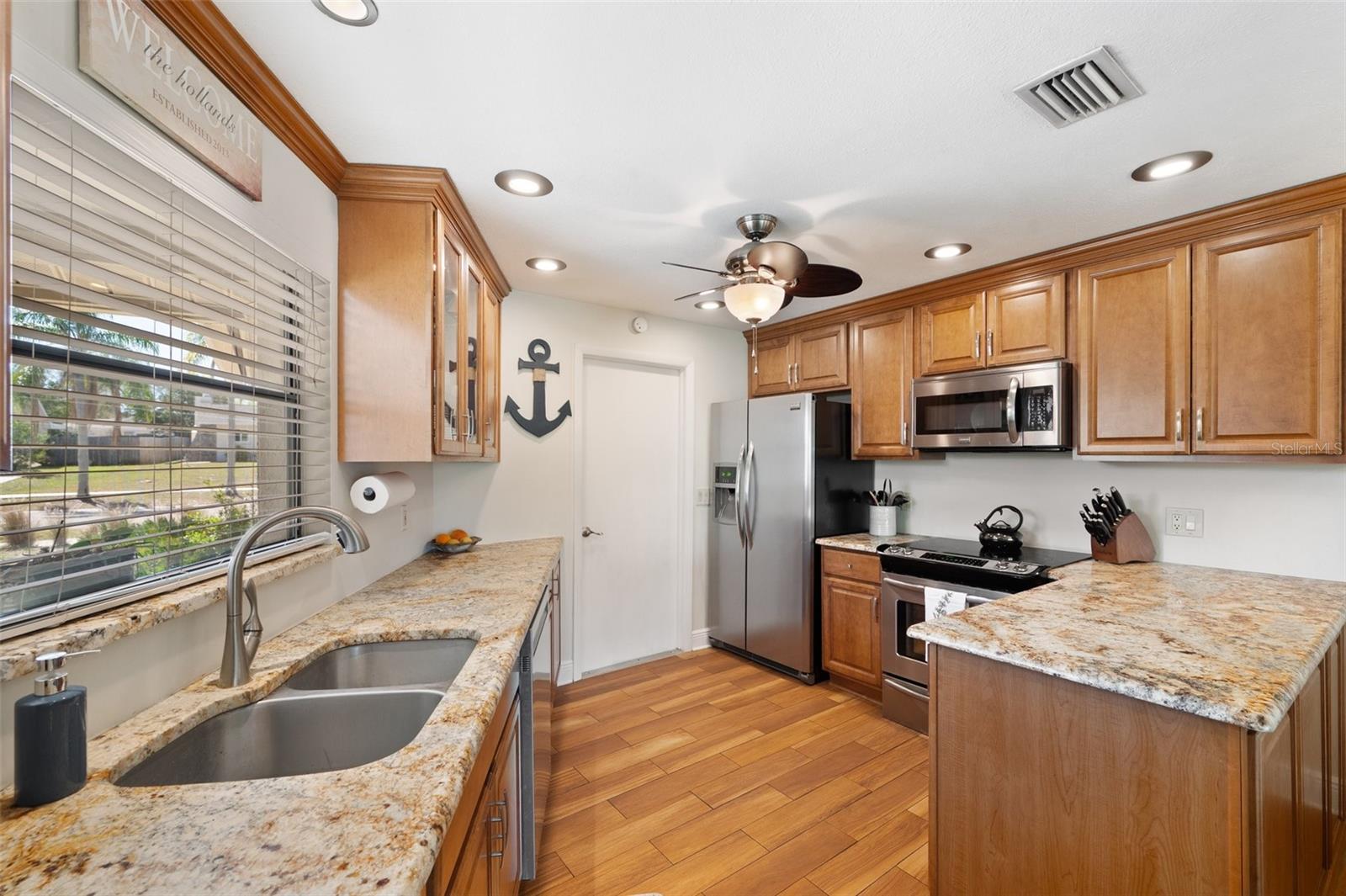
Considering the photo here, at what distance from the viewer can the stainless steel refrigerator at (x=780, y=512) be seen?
3.57 m

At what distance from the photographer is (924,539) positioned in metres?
3.50

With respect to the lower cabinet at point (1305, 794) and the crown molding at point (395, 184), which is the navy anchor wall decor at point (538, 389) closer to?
the crown molding at point (395, 184)

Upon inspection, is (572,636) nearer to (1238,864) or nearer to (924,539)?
(924,539)

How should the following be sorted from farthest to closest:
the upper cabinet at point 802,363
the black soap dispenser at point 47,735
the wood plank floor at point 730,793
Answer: the upper cabinet at point 802,363 < the wood plank floor at point 730,793 < the black soap dispenser at point 47,735

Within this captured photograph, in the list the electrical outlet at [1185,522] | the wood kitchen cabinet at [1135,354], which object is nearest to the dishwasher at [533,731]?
the wood kitchen cabinet at [1135,354]

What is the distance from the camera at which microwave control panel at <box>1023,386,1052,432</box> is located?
272 centimetres

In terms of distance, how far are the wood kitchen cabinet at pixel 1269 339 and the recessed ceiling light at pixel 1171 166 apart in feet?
1.87

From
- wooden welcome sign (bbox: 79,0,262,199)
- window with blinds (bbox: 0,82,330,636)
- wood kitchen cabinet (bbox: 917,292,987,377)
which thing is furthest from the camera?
wood kitchen cabinet (bbox: 917,292,987,377)

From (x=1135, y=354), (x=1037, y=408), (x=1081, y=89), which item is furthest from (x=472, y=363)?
(x=1135, y=354)

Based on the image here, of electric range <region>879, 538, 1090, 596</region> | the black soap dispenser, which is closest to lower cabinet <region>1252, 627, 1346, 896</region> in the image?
electric range <region>879, 538, 1090, 596</region>

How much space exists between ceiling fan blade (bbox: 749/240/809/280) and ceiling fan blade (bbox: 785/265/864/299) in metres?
0.09

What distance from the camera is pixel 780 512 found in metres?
3.72

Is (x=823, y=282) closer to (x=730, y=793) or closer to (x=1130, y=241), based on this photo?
(x=1130, y=241)

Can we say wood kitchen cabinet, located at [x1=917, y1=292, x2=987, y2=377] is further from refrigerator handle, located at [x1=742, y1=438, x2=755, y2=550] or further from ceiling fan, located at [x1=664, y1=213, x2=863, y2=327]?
refrigerator handle, located at [x1=742, y1=438, x2=755, y2=550]
